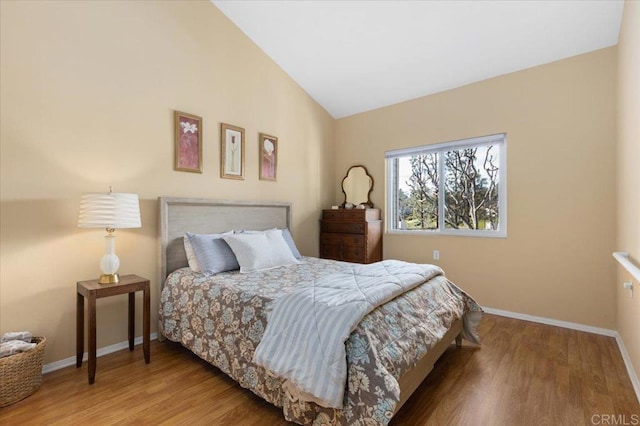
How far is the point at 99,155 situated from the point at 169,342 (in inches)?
63.8

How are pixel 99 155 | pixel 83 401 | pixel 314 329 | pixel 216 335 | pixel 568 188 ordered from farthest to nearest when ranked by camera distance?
pixel 568 188
pixel 99 155
pixel 216 335
pixel 83 401
pixel 314 329

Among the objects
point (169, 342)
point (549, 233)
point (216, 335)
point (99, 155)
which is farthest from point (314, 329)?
point (549, 233)

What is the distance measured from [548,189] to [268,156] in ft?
9.63

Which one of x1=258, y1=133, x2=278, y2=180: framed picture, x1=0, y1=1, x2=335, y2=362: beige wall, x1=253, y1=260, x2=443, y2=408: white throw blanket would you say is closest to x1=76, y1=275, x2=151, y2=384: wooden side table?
x1=0, y1=1, x2=335, y2=362: beige wall

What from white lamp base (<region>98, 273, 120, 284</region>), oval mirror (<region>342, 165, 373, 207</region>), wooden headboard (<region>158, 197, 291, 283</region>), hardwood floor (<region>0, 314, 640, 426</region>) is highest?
oval mirror (<region>342, 165, 373, 207</region>)

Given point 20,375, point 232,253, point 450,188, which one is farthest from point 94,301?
point 450,188

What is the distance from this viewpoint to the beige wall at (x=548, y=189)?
8.99ft

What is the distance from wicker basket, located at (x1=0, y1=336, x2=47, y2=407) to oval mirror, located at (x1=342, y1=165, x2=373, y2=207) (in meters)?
3.42

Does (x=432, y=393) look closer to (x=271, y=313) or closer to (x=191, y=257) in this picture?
(x=271, y=313)

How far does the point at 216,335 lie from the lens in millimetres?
2021

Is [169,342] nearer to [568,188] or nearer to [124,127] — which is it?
[124,127]

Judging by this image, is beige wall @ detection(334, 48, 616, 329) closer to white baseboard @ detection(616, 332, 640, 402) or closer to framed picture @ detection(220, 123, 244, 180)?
white baseboard @ detection(616, 332, 640, 402)

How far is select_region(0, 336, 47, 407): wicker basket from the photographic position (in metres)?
1.70

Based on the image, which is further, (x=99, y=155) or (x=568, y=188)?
(x=568, y=188)
